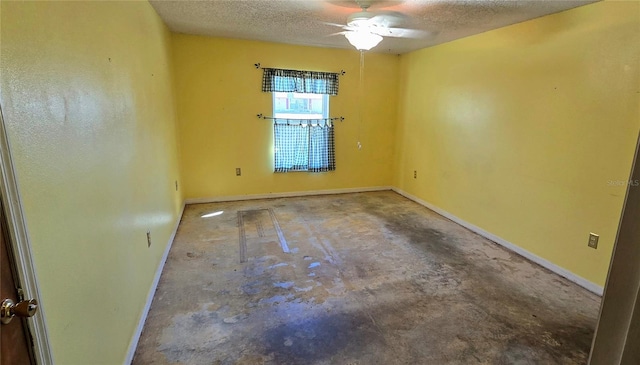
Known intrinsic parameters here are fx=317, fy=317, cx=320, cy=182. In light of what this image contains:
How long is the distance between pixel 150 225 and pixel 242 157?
2.31 m

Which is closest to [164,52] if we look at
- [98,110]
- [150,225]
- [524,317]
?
[150,225]

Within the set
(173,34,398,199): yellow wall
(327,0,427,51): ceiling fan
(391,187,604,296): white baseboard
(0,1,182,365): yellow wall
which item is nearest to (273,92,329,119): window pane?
(173,34,398,199): yellow wall

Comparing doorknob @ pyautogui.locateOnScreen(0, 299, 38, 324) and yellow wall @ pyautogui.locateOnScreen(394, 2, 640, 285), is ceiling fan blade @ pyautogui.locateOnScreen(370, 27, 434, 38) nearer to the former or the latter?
yellow wall @ pyautogui.locateOnScreen(394, 2, 640, 285)

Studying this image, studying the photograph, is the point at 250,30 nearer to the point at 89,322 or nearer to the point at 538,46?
the point at 538,46

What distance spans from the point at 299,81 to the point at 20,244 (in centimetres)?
397

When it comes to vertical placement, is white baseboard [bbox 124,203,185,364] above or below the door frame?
below

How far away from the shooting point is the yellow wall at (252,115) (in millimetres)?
4113

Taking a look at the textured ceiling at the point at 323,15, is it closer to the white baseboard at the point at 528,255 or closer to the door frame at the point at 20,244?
the white baseboard at the point at 528,255

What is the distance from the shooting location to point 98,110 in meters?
1.42

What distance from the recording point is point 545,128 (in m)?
2.74

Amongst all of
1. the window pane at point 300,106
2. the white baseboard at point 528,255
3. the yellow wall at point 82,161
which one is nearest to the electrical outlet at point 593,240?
the white baseboard at point 528,255

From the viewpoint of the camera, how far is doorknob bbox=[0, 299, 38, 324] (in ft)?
2.30

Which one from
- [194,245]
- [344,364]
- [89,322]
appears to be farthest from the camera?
[194,245]

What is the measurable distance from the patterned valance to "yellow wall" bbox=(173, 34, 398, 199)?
0.08m
